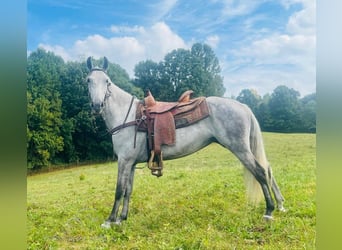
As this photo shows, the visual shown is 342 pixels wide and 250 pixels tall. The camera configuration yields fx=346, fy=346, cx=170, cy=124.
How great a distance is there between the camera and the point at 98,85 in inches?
104

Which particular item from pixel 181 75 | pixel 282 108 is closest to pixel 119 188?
pixel 181 75

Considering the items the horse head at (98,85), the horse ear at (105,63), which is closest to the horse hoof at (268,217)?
the horse head at (98,85)

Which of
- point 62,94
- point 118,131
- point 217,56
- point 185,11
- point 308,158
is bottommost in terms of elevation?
point 308,158

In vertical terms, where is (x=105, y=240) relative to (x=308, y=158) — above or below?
below

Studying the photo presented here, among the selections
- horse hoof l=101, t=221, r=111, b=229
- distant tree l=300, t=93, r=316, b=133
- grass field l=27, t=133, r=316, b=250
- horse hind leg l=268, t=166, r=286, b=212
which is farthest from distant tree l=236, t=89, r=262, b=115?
horse hoof l=101, t=221, r=111, b=229

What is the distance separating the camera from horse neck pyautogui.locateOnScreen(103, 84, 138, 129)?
2742mm

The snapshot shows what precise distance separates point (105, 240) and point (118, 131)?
82cm

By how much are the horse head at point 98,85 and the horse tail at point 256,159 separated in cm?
116

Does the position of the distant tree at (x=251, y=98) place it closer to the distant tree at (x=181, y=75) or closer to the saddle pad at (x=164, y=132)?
the distant tree at (x=181, y=75)

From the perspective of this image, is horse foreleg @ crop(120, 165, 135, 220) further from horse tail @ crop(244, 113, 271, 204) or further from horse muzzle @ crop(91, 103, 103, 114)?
horse tail @ crop(244, 113, 271, 204)

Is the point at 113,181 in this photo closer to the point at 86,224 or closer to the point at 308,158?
the point at 86,224

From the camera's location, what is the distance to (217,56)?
274cm

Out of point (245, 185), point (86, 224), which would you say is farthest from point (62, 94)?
point (245, 185)
